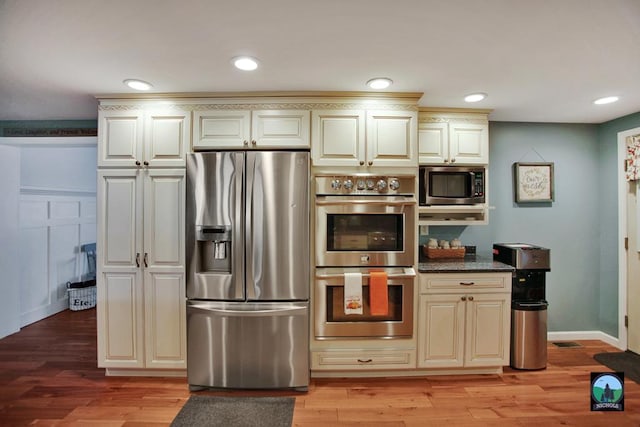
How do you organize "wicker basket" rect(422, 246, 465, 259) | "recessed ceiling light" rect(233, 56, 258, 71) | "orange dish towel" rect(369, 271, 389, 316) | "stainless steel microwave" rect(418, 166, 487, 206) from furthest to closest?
"wicker basket" rect(422, 246, 465, 259)
"stainless steel microwave" rect(418, 166, 487, 206)
"orange dish towel" rect(369, 271, 389, 316)
"recessed ceiling light" rect(233, 56, 258, 71)

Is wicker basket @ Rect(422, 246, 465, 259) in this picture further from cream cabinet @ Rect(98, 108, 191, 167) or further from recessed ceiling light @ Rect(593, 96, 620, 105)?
cream cabinet @ Rect(98, 108, 191, 167)

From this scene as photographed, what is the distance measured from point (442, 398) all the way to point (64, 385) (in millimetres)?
2827

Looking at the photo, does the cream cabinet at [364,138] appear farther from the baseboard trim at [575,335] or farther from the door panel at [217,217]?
the baseboard trim at [575,335]

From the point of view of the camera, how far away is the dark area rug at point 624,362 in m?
2.55

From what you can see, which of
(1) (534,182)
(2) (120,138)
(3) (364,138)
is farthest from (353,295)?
(1) (534,182)

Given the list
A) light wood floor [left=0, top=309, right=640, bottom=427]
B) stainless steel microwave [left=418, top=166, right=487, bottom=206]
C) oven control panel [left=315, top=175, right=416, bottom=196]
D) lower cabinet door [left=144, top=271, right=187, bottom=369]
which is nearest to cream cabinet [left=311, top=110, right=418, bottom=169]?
oven control panel [left=315, top=175, right=416, bottom=196]

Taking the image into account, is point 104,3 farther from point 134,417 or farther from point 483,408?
point 483,408

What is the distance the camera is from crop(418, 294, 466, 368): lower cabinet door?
2.45 meters

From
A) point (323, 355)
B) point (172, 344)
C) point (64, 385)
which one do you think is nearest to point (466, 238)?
point (323, 355)

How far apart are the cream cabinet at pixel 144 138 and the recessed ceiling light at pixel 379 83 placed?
4.57ft

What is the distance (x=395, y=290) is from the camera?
241 centimetres

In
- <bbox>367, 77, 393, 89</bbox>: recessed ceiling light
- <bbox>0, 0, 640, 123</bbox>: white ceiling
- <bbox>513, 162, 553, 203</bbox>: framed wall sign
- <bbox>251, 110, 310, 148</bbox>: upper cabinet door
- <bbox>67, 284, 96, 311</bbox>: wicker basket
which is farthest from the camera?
<bbox>67, 284, 96, 311</bbox>: wicker basket

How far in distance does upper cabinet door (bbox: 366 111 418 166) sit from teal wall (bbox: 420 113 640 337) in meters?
1.13

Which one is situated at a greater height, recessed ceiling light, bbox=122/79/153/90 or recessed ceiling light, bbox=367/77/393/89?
recessed ceiling light, bbox=367/77/393/89
